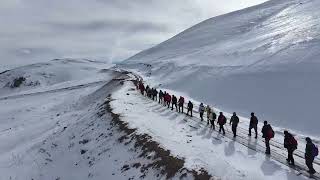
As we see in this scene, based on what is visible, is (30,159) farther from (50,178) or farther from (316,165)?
(316,165)

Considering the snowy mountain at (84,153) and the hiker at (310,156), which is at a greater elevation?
the hiker at (310,156)

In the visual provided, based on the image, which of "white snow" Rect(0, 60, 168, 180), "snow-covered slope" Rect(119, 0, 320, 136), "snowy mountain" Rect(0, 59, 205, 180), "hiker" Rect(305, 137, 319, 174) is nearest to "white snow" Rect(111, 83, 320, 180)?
"hiker" Rect(305, 137, 319, 174)

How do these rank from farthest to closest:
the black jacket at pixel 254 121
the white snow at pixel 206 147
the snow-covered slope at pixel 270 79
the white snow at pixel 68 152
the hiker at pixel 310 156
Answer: the snow-covered slope at pixel 270 79
the white snow at pixel 68 152
the black jacket at pixel 254 121
the white snow at pixel 206 147
the hiker at pixel 310 156

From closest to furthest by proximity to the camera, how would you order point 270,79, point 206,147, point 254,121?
point 206,147
point 254,121
point 270,79

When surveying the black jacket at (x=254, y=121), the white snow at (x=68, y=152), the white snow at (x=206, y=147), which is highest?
the black jacket at (x=254, y=121)

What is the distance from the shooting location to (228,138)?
3119 centimetres

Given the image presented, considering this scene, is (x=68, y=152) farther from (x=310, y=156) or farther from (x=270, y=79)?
(x=270, y=79)

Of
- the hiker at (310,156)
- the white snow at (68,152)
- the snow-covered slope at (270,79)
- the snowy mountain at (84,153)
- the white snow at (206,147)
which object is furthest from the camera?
the snow-covered slope at (270,79)

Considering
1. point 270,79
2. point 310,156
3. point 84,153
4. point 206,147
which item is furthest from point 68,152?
point 270,79

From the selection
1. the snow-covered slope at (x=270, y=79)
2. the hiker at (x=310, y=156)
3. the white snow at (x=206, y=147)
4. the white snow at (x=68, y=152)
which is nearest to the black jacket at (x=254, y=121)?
the white snow at (x=206, y=147)

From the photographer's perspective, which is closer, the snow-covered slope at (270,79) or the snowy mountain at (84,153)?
the snowy mountain at (84,153)

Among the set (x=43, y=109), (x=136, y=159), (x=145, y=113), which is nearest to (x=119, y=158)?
(x=136, y=159)

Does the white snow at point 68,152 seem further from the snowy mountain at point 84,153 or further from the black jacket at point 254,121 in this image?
the black jacket at point 254,121

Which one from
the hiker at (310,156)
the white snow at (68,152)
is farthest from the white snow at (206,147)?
the white snow at (68,152)
